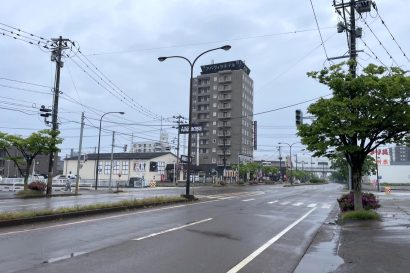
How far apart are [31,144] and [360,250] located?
102 feet

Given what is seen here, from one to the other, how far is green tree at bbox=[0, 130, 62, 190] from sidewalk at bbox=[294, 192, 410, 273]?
27.3 metres

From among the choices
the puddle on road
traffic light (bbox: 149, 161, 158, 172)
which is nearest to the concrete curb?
the puddle on road

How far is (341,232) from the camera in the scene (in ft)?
46.3

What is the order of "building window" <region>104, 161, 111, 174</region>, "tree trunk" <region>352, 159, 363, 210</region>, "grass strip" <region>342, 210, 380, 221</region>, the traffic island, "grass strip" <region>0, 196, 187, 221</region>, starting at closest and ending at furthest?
the traffic island → "grass strip" <region>0, 196, 187, 221</region> → "grass strip" <region>342, 210, 380, 221</region> → "tree trunk" <region>352, 159, 363, 210</region> → "building window" <region>104, 161, 111, 174</region>

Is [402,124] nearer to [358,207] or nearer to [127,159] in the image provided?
[358,207]

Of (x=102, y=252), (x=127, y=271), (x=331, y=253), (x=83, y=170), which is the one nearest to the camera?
(x=127, y=271)

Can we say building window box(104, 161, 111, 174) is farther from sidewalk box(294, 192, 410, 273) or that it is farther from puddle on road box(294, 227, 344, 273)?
puddle on road box(294, 227, 344, 273)

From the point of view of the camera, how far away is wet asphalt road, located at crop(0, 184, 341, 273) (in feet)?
27.4

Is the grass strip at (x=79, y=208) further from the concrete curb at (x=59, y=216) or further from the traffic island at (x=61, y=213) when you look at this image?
the concrete curb at (x=59, y=216)

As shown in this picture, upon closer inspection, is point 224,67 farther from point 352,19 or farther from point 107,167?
point 352,19

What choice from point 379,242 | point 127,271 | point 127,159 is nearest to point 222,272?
point 127,271

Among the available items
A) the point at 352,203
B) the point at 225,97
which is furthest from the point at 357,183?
the point at 225,97

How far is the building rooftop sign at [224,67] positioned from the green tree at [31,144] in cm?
9980

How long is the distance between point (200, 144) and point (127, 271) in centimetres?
12335
